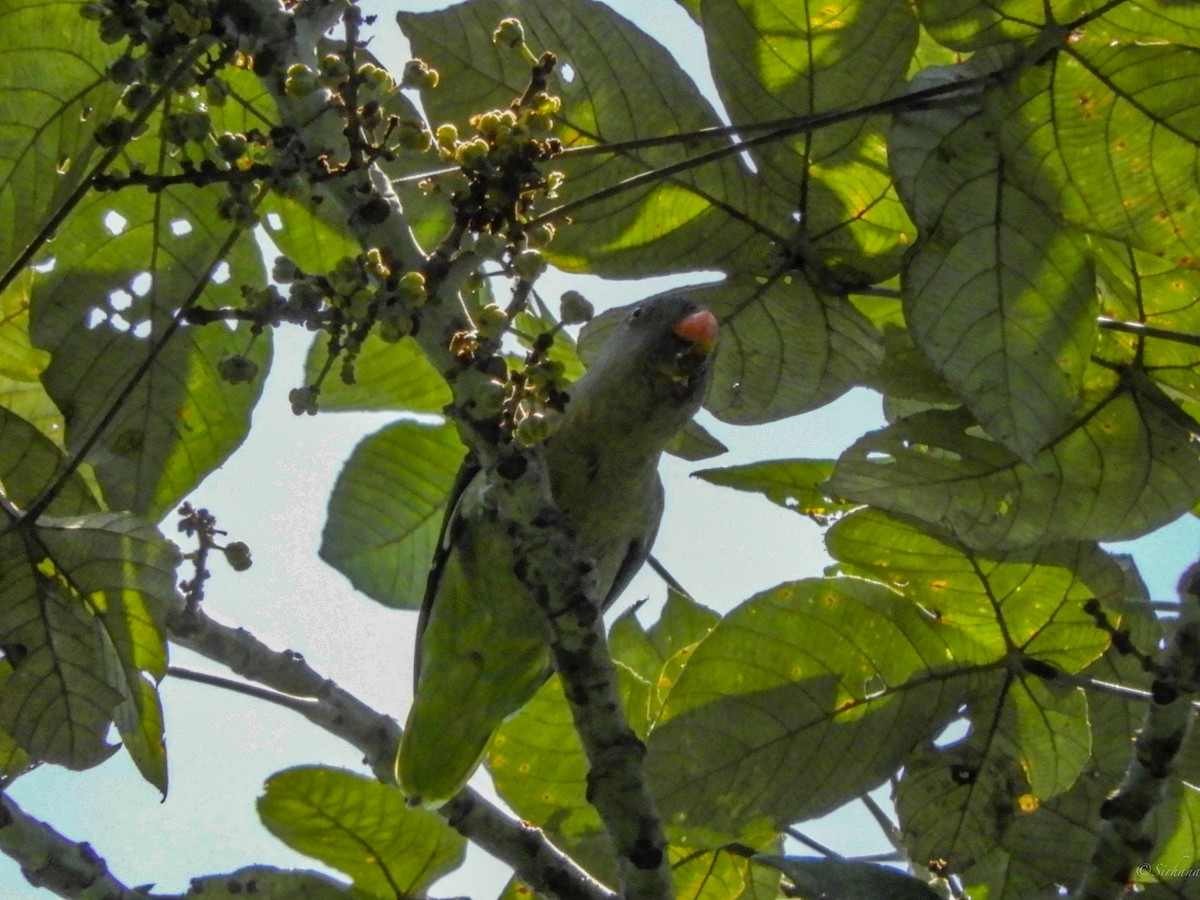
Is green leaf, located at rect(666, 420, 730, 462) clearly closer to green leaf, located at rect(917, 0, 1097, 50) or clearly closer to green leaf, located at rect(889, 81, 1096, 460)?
green leaf, located at rect(889, 81, 1096, 460)

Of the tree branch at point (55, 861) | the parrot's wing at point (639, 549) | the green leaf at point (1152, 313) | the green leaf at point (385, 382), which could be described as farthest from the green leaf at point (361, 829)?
the green leaf at point (1152, 313)

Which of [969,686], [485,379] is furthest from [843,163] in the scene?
[969,686]

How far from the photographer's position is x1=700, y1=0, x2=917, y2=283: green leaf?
200 centimetres

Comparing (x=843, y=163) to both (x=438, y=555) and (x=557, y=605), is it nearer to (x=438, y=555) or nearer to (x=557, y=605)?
(x=557, y=605)

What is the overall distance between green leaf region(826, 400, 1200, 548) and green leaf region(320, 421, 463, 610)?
124cm

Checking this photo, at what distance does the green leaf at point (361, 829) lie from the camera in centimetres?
249

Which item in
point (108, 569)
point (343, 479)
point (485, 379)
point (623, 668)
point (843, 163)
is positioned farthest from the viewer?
point (343, 479)

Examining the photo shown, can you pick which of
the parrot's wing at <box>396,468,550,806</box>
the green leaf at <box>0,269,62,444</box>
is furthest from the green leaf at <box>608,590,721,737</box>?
the green leaf at <box>0,269,62,444</box>

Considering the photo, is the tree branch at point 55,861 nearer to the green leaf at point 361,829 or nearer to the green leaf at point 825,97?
the green leaf at point 361,829

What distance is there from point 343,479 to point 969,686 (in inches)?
60.5

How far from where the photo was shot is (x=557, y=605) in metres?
1.84

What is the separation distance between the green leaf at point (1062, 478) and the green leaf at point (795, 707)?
30cm

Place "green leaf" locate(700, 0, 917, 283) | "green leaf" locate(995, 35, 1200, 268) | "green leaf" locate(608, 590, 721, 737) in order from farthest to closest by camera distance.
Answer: "green leaf" locate(608, 590, 721, 737)
"green leaf" locate(700, 0, 917, 283)
"green leaf" locate(995, 35, 1200, 268)

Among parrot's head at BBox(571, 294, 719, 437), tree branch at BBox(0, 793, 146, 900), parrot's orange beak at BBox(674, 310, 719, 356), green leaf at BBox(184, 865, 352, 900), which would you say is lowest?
tree branch at BBox(0, 793, 146, 900)
